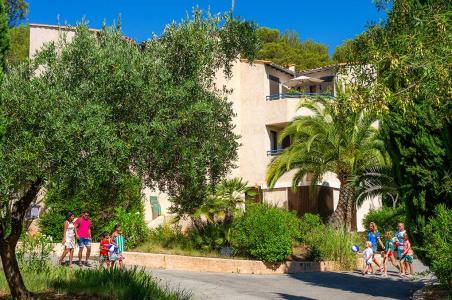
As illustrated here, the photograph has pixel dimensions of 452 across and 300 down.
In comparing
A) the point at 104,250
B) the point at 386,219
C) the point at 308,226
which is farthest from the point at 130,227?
the point at 386,219

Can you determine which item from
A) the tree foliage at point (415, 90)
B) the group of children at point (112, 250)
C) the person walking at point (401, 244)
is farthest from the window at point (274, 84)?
the tree foliage at point (415, 90)

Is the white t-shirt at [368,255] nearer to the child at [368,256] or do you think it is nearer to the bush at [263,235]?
the child at [368,256]

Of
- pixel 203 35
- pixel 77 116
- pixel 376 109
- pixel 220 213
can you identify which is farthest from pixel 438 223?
pixel 220 213

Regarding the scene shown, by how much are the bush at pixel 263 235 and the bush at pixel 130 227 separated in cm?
342

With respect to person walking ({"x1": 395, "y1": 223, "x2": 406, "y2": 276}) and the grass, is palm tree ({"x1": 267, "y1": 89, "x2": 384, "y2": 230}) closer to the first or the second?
person walking ({"x1": 395, "y1": 223, "x2": 406, "y2": 276})

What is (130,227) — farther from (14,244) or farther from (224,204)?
(14,244)

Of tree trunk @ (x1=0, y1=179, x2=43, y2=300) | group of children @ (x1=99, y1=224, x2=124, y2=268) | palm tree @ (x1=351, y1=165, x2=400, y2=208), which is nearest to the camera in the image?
tree trunk @ (x1=0, y1=179, x2=43, y2=300)

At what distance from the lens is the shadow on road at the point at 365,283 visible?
16.8 meters

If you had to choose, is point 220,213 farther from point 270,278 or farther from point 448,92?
point 448,92

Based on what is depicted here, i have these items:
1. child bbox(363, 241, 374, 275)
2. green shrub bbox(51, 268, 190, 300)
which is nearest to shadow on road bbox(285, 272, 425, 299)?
child bbox(363, 241, 374, 275)

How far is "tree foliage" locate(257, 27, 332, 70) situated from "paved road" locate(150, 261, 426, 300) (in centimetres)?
3766

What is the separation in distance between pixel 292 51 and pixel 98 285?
50.5 meters

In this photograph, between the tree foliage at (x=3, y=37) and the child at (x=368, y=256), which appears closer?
the tree foliage at (x=3, y=37)

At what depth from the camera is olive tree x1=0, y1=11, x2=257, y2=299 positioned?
9.42 meters
